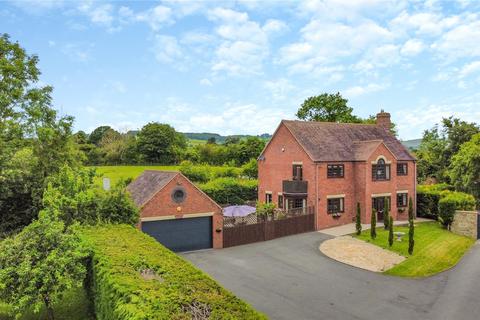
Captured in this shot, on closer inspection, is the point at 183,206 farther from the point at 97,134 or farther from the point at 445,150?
the point at 97,134

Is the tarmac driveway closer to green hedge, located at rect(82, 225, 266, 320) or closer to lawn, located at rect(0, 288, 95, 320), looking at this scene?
green hedge, located at rect(82, 225, 266, 320)

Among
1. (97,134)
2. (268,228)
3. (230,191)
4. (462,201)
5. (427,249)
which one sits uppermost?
(97,134)

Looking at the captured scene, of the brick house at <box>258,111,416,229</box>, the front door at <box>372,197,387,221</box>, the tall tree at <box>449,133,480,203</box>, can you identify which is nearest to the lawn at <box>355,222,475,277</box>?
the front door at <box>372,197,387,221</box>

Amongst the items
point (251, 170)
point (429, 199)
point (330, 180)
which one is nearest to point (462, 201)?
point (429, 199)

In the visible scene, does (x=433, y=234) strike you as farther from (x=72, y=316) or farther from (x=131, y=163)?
(x=131, y=163)

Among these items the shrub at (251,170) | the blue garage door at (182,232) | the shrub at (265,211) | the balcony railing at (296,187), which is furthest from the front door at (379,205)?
the shrub at (251,170)
